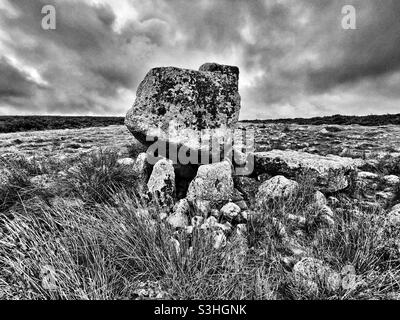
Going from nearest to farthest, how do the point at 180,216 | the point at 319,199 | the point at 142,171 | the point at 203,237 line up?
1. the point at 203,237
2. the point at 180,216
3. the point at 319,199
4. the point at 142,171

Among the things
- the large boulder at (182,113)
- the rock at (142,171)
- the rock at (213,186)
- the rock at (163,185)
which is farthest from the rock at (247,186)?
the rock at (142,171)

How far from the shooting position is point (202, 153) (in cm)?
423

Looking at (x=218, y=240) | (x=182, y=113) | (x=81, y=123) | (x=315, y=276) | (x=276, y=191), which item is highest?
(x=81, y=123)

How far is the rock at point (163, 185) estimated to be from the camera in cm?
347

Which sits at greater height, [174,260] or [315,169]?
[315,169]

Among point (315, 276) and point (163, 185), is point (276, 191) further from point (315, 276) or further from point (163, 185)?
point (163, 185)

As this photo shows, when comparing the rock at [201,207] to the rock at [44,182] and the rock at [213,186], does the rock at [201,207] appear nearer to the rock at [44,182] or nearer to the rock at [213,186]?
the rock at [213,186]

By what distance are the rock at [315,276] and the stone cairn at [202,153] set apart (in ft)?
4.85

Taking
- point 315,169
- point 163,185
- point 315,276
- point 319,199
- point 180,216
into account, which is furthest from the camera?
point 315,169

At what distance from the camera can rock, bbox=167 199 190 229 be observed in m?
2.82

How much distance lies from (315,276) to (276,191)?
1604 mm

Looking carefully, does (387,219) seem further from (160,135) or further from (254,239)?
(160,135)

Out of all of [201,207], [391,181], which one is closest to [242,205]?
[201,207]
